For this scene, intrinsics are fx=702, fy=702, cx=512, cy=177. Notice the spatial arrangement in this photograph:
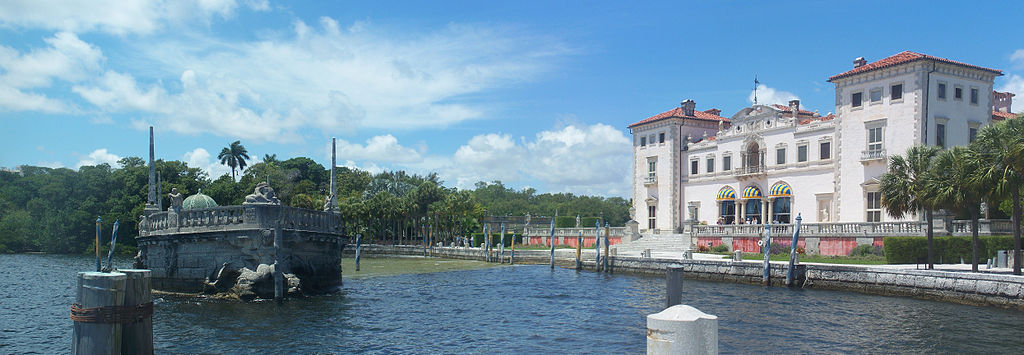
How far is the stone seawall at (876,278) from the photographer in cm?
2450

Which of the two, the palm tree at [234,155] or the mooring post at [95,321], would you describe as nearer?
the mooring post at [95,321]

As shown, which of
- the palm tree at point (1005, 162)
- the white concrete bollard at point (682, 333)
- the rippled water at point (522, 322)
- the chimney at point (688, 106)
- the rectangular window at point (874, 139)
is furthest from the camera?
the chimney at point (688, 106)

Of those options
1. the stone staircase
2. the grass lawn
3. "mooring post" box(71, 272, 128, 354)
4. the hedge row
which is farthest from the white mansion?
"mooring post" box(71, 272, 128, 354)

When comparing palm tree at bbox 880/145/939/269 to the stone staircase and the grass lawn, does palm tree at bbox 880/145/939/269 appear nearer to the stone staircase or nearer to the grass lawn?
the grass lawn

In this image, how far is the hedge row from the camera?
33.4 meters

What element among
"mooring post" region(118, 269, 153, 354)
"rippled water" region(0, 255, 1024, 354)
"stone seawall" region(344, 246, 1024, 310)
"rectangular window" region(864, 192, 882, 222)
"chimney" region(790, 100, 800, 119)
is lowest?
"rippled water" region(0, 255, 1024, 354)

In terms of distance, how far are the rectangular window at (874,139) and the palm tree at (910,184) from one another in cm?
1228

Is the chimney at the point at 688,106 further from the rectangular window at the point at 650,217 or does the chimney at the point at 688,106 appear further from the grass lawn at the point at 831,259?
the grass lawn at the point at 831,259

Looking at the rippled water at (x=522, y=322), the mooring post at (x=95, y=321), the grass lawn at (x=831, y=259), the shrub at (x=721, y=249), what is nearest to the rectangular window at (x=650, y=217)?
the shrub at (x=721, y=249)

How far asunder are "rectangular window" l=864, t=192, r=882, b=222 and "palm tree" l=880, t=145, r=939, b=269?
1210 centimetres

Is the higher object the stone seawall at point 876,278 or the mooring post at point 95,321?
the mooring post at point 95,321

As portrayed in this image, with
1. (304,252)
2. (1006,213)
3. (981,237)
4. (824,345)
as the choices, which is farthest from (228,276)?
(1006,213)

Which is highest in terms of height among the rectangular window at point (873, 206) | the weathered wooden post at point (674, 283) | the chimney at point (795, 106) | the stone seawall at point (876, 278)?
the chimney at point (795, 106)

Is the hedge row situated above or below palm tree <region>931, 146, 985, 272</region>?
below
